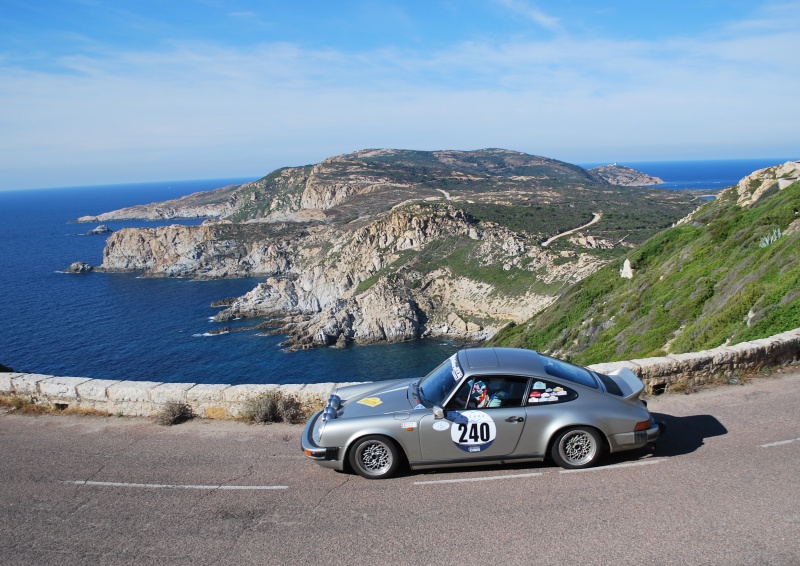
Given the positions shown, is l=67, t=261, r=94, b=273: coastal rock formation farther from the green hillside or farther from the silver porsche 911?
the silver porsche 911

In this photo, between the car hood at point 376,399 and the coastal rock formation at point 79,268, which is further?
the coastal rock formation at point 79,268

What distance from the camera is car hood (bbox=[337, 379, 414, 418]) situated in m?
6.95

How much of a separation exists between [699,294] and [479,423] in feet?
57.0

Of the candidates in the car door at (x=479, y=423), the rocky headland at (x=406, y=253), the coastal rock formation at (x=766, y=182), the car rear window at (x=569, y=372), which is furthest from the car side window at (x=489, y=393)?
the rocky headland at (x=406, y=253)

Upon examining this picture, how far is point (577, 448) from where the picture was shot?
671 centimetres

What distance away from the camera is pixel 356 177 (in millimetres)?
151750

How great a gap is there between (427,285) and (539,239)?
1942 centimetres

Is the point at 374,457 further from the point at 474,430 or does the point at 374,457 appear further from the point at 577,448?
the point at 577,448

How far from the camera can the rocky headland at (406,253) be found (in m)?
68.9

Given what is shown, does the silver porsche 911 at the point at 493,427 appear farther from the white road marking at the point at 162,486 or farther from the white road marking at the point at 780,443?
the white road marking at the point at 780,443

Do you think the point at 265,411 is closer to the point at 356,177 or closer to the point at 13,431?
the point at 13,431

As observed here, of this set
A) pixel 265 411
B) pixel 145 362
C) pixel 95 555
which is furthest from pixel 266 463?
pixel 145 362

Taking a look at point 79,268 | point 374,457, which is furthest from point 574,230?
point 79,268

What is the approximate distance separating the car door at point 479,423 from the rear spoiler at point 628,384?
4.48 ft
